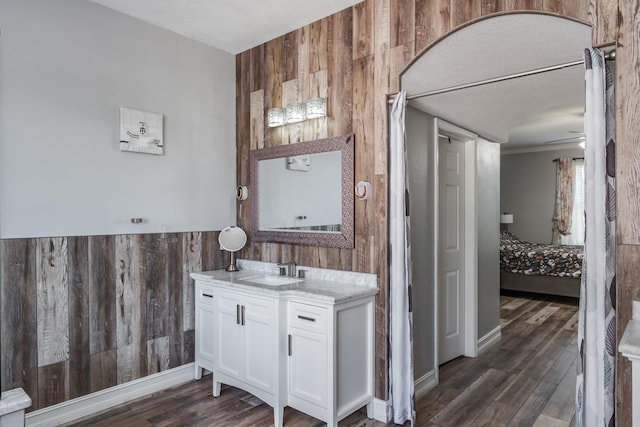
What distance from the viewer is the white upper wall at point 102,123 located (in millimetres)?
2545

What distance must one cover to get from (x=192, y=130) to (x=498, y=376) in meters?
3.29

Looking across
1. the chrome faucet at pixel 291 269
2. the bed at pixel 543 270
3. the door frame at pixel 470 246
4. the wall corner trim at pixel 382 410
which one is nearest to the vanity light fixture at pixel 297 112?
the chrome faucet at pixel 291 269

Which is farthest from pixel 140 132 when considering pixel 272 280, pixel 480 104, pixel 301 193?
pixel 480 104

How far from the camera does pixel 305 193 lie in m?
3.23

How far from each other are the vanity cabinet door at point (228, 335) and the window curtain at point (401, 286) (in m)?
1.08

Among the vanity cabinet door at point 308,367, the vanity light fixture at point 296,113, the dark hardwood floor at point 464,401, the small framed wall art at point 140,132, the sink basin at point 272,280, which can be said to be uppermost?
the vanity light fixture at point 296,113

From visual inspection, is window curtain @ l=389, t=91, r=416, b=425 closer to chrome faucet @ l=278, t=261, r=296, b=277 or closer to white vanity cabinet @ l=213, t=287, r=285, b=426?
white vanity cabinet @ l=213, t=287, r=285, b=426

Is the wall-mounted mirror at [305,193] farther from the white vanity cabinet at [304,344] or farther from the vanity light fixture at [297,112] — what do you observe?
the white vanity cabinet at [304,344]

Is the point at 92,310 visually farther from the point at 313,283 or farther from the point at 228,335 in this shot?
the point at 313,283

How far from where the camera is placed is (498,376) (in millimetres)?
3393

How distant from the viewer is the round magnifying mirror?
136 inches

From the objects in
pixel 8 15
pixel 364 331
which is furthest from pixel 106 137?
pixel 364 331

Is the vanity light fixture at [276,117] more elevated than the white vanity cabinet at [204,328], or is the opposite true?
the vanity light fixture at [276,117]

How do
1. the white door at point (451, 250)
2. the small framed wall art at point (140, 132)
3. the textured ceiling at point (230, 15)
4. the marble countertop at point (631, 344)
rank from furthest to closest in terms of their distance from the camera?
1. the white door at point (451, 250)
2. the small framed wall art at point (140, 132)
3. the textured ceiling at point (230, 15)
4. the marble countertop at point (631, 344)
